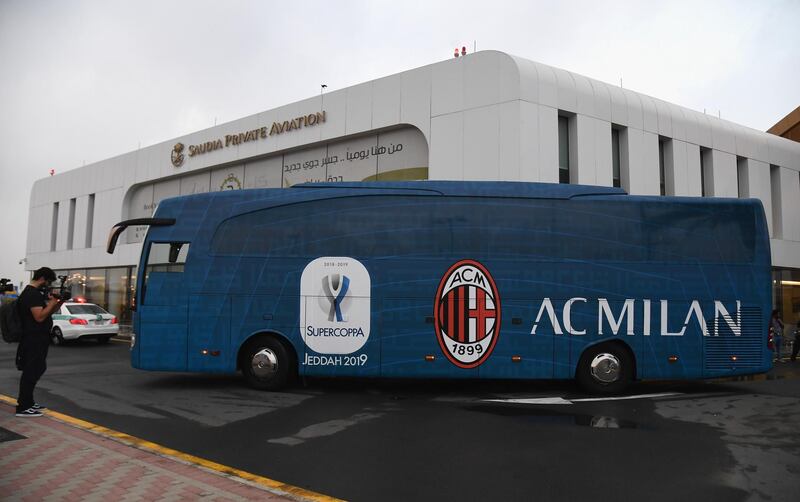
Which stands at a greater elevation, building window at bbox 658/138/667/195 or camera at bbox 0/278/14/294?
building window at bbox 658/138/667/195

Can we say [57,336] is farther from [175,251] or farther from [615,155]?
[615,155]

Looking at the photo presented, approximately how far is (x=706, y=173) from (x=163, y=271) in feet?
73.2

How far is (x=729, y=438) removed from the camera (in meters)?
6.51

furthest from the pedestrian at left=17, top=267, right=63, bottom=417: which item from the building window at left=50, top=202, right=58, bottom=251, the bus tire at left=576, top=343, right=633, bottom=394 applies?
the building window at left=50, top=202, right=58, bottom=251

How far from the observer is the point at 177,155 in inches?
1137

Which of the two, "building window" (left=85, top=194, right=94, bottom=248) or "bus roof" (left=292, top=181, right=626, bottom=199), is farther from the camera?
"building window" (left=85, top=194, right=94, bottom=248)

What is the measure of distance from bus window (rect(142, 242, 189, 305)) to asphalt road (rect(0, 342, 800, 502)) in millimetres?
1709

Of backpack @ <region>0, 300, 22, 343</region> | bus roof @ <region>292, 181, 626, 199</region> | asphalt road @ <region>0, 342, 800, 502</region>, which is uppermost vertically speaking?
bus roof @ <region>292, 181, 626, 199</region>

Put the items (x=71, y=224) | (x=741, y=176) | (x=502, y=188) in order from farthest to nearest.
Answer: (x=71, y=224)
(x=741, y=176)
(x=502, y=188)

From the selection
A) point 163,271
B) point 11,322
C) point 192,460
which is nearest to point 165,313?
point 163,271

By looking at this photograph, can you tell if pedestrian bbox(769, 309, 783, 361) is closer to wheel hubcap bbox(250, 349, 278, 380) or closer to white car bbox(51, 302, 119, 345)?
wheel hubcap bbox(250, 349, 278, 380)

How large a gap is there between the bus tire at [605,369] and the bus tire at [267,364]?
205 inches

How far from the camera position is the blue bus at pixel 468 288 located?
30.3 ft

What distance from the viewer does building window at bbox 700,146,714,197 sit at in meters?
22.6
